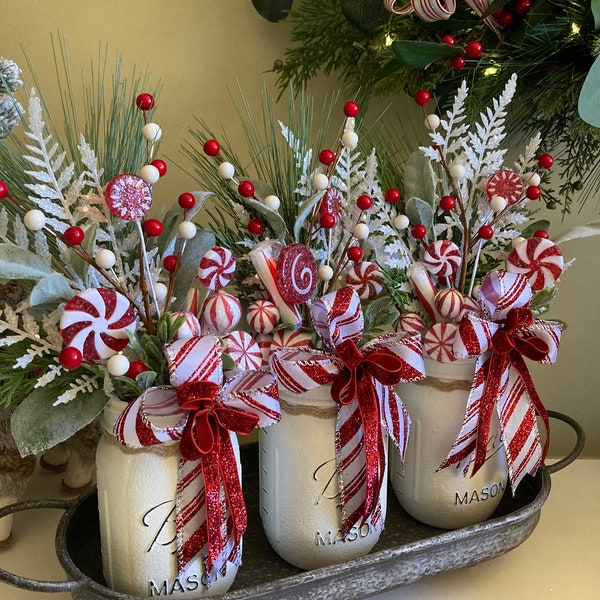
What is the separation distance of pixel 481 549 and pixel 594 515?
211 mm

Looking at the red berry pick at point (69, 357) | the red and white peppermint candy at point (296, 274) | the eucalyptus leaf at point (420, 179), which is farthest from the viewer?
the eucalyptus leaf at point (420, 179)

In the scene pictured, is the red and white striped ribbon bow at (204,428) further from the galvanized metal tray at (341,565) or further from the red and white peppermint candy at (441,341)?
the red and white peppermint candy at (441,341)

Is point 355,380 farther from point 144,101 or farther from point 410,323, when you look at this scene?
point 144,101

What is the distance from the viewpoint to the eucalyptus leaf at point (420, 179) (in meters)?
0.65

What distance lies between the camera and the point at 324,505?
0.57m

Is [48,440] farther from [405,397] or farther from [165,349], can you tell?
[405,397]

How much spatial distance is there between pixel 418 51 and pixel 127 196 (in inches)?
13.2

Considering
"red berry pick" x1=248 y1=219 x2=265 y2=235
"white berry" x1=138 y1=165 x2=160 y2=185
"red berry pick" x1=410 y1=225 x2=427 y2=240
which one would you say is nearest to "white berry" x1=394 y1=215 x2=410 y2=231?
"red berry pick" x1=410 y1=225 x2=427 y2=240

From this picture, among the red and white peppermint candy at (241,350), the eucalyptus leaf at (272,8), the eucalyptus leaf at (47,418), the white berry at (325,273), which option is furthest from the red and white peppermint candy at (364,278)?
the eucalyptus leaf at (272,8)

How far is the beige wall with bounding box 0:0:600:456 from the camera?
752mm

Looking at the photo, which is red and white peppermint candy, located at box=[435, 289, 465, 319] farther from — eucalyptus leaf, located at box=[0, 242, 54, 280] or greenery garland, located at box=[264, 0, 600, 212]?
eucalyptus leaf, located at box=[0, 242, 54, 280]

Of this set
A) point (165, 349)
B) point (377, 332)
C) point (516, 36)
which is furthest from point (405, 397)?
point (516, 36)

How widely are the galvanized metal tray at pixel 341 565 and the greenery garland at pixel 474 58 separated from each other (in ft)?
1.15

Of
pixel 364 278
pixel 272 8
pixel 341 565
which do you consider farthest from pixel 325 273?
pixel 272 8
